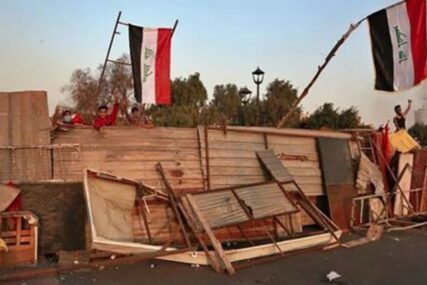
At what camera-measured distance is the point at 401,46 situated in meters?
10.8

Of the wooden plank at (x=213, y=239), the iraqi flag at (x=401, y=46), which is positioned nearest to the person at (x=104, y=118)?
the wooden plank at (x=213, y=239)

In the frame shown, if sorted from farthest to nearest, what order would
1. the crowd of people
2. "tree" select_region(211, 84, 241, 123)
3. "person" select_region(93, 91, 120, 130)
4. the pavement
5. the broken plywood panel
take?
"tree" select_region(211, 84, 241, 123) < "person" select_region(93, 91, 120, 130) < the crowd of people < the broken plywood panel < the pavement

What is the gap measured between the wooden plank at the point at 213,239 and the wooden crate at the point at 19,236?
2448mm

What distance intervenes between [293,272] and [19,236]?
4.16 metres

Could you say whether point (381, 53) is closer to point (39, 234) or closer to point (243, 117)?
point (39, 234)

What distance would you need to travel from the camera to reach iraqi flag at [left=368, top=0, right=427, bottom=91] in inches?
420

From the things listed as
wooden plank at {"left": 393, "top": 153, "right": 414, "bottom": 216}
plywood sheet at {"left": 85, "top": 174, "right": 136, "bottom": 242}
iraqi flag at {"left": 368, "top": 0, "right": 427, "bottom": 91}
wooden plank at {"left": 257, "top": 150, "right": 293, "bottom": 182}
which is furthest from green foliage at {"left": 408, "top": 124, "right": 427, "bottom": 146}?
plywood sheet at {"left": 85, "top": 174, "right": 136, "bottom": 242}

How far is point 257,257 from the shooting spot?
7.94m

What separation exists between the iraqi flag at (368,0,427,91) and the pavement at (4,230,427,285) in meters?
3.97

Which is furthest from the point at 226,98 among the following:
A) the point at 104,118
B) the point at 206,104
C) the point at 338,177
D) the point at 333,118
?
the point at 104,118

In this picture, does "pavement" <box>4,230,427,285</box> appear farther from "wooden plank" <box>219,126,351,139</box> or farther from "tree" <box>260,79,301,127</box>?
"tree" <box>260,79,301,127</box>

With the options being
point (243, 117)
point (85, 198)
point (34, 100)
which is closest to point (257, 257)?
point (85, 198)

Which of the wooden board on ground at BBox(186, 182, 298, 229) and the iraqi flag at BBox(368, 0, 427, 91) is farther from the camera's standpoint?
the iraqi flag at BBox(368, 0, 427, 91)

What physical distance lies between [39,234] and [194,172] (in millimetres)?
2947
